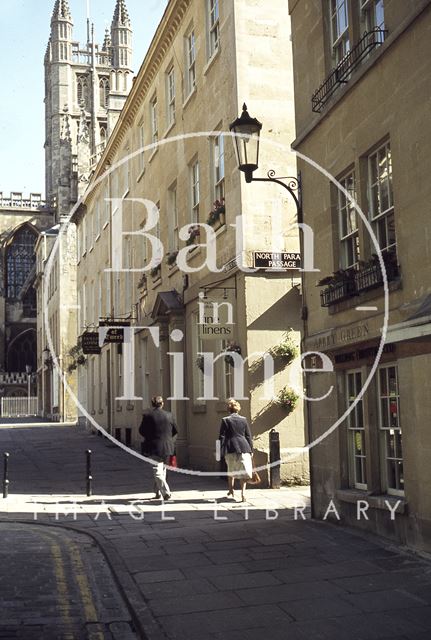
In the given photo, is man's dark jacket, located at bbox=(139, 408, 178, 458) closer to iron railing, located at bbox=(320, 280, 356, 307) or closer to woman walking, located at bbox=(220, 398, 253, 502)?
woman walking, located at bbox=(220, 398, 253, 502)

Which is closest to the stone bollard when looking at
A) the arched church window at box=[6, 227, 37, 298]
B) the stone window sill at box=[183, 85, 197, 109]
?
the stone window sill at box=[183, 85, 197, 109]

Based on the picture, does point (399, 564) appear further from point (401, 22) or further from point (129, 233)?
point (129, 233)

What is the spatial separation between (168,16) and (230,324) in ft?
31.6

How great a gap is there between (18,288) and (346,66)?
→ 66929 millimetres

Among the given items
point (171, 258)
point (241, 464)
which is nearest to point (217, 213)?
point (171, 258)

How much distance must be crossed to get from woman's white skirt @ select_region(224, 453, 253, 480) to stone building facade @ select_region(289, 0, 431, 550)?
1.65 metres

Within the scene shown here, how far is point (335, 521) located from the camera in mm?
10945

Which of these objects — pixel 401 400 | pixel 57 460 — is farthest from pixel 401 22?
pixel 57 460

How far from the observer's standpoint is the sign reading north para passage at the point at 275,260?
15.7m

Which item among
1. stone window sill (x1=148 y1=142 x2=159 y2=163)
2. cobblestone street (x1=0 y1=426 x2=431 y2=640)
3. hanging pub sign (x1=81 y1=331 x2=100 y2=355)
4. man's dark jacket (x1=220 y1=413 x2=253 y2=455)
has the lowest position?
cobblestone street (x1=0 y1=426 x2=431 y2=640)

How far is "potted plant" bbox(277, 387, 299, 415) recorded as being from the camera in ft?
50.8

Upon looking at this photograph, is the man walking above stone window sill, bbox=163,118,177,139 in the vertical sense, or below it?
below

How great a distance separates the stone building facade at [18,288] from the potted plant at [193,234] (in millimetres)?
51792

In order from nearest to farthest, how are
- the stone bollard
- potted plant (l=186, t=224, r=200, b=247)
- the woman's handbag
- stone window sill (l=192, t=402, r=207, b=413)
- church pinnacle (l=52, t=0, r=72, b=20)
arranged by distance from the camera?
the woman's handbag
the stone bollard
stone window sill (l=192, t=402, r=207, b=413)
potted plant (l=186, t=224, r=200, b=247)
church pinnacle (l=52, t=0, r=72, b=20)
